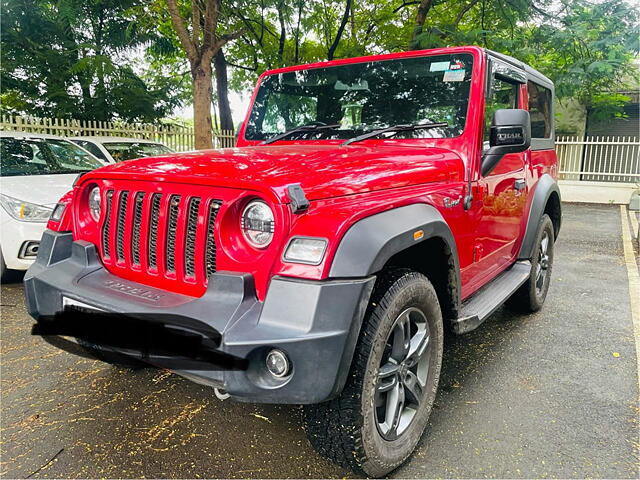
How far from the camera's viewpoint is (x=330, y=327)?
168 centimetres

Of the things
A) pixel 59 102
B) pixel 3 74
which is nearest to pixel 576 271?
pixel 59 102

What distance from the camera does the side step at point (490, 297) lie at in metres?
2.68

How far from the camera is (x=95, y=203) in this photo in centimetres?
253

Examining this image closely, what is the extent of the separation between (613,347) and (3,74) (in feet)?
45.2

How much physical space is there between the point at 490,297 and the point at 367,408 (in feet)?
5.15

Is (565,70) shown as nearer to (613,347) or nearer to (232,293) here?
(613,347)

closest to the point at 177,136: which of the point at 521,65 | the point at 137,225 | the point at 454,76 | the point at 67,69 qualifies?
the point at 67,69

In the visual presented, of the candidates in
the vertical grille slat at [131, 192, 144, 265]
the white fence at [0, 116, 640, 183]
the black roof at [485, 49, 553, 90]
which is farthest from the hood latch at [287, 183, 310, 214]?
the white fence at [0, 116, 640, 183]

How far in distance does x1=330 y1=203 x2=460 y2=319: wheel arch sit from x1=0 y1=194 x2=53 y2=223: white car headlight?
12.2 feet

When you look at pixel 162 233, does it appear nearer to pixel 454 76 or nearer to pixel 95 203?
pixel 95 203

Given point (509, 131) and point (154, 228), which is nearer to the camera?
point (154, 228)

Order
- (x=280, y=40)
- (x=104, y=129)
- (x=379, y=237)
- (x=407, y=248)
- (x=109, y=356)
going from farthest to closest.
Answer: (x=280, y=40) < (x=104, y=129) < (x=407, y=248) < (x=109, y=356) < (x=379, y=237)

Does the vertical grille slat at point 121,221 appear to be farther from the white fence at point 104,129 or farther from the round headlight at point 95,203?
the white fence at point 104,129

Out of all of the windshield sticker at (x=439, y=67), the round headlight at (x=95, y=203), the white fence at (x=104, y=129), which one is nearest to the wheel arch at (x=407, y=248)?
the windshield sticker at (x=439, y=67)
